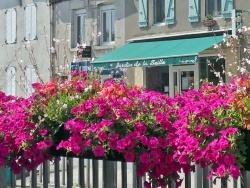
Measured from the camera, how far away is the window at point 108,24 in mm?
24422

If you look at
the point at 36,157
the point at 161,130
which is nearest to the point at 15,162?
the point at 36,157

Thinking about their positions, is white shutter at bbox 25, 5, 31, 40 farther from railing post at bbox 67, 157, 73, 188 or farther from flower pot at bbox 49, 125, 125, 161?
flower pot at bbox 49, 125, 125, 161

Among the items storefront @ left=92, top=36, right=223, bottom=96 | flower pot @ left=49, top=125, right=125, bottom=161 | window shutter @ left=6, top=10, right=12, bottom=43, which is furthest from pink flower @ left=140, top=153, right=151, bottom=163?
window shutter @ left=6, top=10, right=12, bottom=43

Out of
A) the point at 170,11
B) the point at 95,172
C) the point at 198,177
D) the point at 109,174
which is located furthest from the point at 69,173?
the point at 170,11

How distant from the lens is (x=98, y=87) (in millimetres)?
4793

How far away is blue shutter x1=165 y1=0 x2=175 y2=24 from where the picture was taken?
22.0 metres

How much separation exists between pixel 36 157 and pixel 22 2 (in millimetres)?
23872

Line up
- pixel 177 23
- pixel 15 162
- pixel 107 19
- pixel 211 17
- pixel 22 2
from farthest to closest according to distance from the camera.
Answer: pixel 22 2, pixel 107 19, pixel 177 23, pixel 211 17, pixel 15 162

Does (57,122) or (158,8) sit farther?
(158,8)

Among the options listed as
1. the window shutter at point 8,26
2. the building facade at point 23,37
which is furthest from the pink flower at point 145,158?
the window shutter at point 8,26

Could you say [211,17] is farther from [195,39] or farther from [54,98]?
[54,98]

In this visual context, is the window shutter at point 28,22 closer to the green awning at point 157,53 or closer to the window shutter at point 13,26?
the window shutter at point 13,26

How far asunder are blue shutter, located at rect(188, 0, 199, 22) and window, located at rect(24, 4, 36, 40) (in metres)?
8.19

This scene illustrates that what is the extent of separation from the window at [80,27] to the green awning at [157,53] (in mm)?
2541
